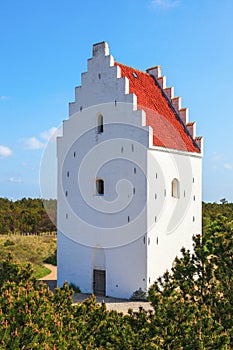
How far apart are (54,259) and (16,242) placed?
5.04 metres

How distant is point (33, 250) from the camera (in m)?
25.9

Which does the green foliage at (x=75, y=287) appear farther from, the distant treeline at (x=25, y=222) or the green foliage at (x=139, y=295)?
the distant treeline at (x=25, y=222)

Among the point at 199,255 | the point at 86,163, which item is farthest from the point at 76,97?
the point at 199,255

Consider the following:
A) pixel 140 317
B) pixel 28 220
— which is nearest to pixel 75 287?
pixel 140 317

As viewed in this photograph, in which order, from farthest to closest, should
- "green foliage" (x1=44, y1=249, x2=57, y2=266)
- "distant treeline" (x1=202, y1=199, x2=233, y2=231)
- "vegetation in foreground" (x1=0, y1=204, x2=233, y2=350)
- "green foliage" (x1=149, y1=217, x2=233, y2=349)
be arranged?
"distant treeline" (x1=202, y1=199, x2=233, y2=231)
"green foliage" (x1=44, y1=249, x2=57, y2=266)
"green foliage" (x1=149, y1=217, x2=233, y2=349)
"vegetation in foreground" (x1=0, y1=204, x2=233, y2=350)

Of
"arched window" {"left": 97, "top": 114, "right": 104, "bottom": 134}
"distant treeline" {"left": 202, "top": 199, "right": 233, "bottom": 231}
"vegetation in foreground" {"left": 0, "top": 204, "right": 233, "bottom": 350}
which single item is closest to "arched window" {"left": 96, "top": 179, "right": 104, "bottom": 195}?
"arched window" {"left": 97, "top": 114, "right": 104, "bottom": 134}

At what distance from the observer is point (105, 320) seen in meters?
6.85

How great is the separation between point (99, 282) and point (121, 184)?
4036 mm

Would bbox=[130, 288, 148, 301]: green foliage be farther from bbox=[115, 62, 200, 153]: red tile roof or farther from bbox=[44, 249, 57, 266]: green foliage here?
bbox=[44, 249, 57, 266]: green foliage

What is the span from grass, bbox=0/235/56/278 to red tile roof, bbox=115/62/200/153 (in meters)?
9.53

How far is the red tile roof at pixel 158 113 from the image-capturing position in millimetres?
16123

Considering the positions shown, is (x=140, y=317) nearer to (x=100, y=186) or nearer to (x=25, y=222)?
(x=100, y=186)

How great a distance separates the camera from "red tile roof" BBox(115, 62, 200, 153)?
1612 centimetres

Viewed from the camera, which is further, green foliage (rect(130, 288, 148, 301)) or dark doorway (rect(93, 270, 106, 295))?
dark doorway (rect(93, 270, 106, 295))
